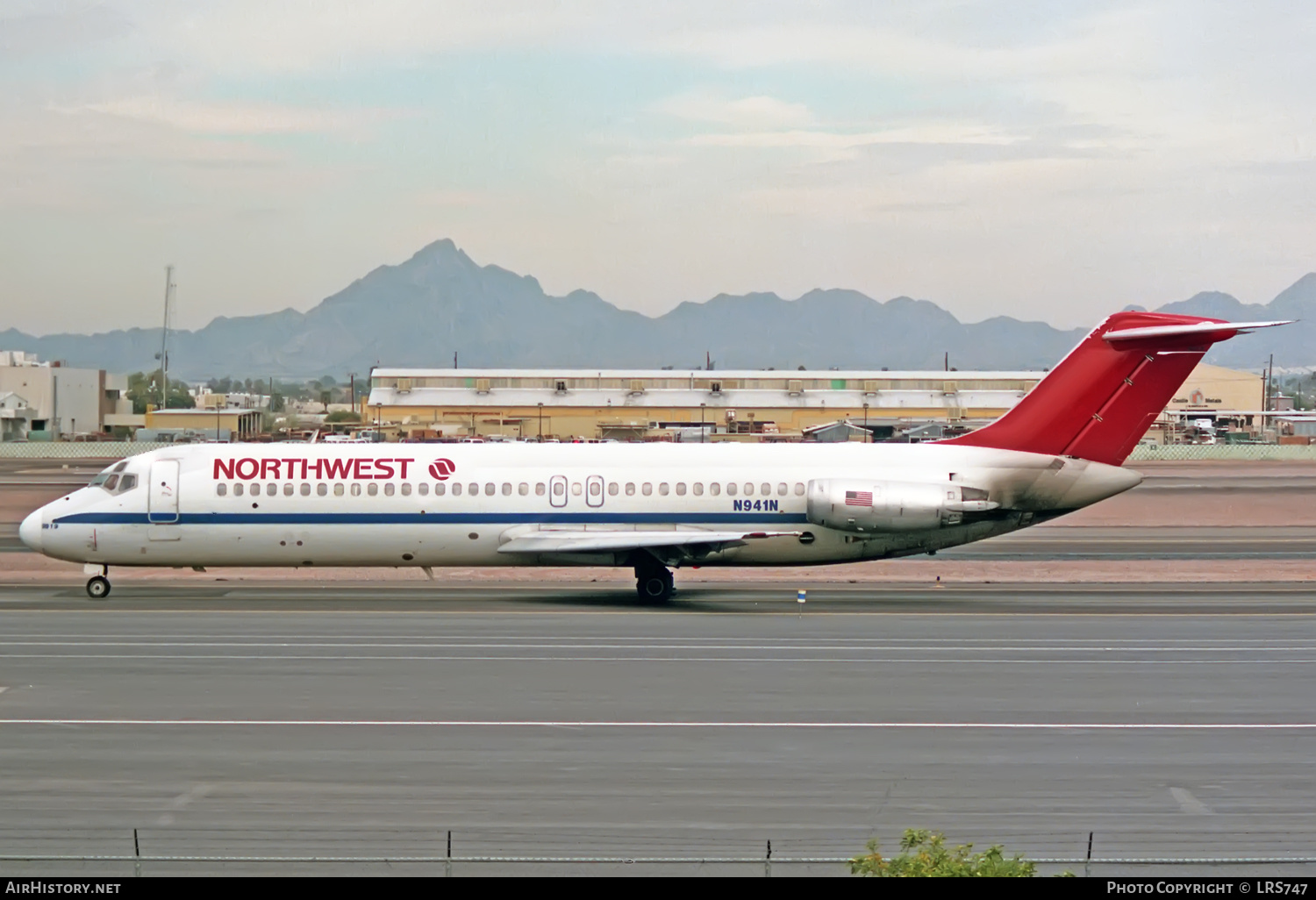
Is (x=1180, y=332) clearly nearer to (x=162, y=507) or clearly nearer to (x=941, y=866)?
(x=162, y=507)

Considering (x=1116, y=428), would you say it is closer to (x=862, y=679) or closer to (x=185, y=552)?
(x=862, y=679)

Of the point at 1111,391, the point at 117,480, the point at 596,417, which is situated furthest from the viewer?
the point at 596,417

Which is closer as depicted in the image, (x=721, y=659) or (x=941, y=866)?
(x=941, y=866)

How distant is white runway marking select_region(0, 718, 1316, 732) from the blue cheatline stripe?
13890 mm

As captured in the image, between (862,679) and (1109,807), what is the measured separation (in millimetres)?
7734

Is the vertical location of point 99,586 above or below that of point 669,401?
below

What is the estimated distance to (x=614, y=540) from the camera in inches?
1287

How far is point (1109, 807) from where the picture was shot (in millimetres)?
15594

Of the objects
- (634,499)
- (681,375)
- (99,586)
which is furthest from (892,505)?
(681,375)

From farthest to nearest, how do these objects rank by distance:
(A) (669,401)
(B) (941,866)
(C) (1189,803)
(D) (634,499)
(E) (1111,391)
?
(A) (669,401) < (D) (634,499) < (E) (1111,391) < (C) (1189,803) < (B) (941,866)

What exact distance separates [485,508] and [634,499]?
3.50 metres

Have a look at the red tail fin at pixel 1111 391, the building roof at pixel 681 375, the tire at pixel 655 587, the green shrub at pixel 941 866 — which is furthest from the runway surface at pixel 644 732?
the building roof at pixel 681 375
